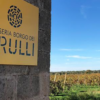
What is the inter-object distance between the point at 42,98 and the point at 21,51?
72cm

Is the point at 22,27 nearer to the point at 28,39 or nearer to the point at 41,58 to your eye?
the point at 28,39

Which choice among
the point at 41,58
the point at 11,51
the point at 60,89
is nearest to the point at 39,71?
the point at 41,58

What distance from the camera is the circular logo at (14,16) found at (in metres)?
2.08

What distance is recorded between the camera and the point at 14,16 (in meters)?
2.12

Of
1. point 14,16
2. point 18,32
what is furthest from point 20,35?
point 14,16

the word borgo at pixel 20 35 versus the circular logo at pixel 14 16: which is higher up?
the circular logo at pixel 14 16

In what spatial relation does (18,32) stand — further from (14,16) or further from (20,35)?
(14,16)

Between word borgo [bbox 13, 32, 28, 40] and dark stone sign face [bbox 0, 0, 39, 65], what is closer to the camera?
dark stone sign face [bbox 0, 0, 39, 65]

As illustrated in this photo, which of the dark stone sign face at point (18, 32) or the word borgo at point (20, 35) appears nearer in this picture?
the dark stone sign face at point (18, 32)

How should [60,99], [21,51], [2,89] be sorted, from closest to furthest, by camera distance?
[2,89], [21,51], [60,99]

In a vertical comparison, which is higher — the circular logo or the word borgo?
the circular logo

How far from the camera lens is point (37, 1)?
Result: 2.46m

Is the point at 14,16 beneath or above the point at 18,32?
above

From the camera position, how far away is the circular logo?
6.81ft
